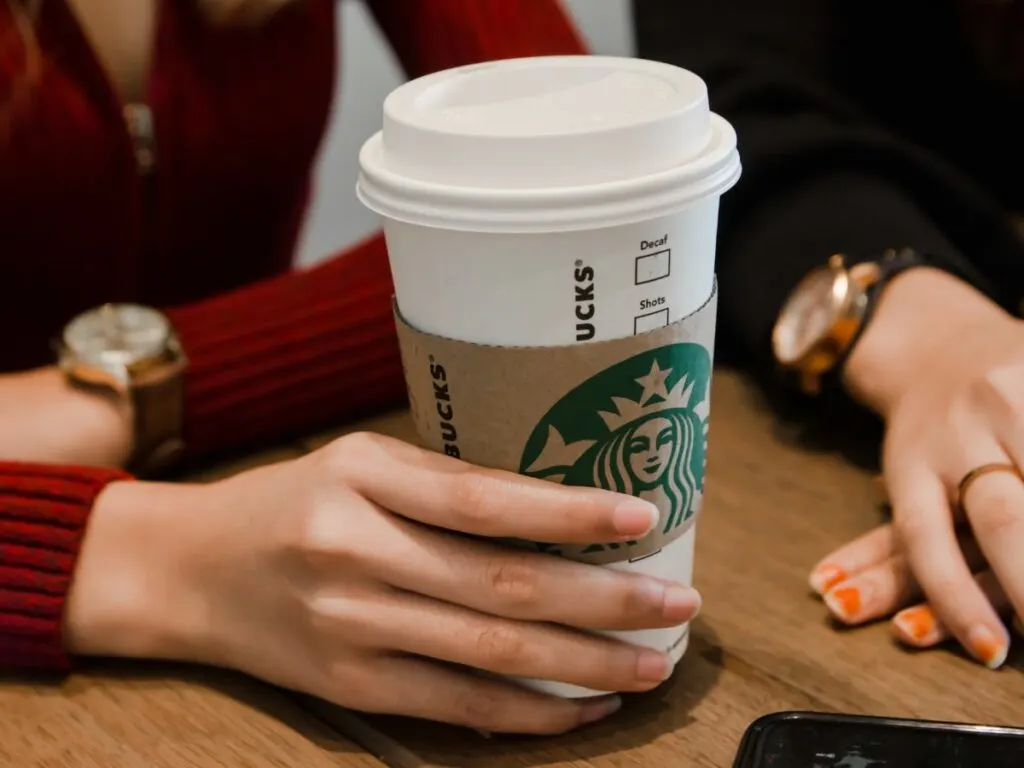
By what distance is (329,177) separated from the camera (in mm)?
1766

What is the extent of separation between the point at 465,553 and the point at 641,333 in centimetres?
13

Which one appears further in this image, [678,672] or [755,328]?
[755,328]

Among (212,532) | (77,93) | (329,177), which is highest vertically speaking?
(77,93)

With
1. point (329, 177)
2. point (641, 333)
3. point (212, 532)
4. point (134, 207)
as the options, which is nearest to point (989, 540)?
point (641, 333)

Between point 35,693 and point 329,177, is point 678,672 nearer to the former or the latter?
point 35,693

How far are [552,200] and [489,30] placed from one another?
0.58m

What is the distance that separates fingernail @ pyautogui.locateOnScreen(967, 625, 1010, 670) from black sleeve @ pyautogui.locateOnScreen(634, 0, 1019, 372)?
0.31 m

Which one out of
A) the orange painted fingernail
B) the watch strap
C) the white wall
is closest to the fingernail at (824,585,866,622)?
the orange painted fingernail

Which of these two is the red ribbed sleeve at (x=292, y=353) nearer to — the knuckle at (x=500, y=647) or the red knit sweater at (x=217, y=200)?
the red knit sweater at (x=217, y=200)

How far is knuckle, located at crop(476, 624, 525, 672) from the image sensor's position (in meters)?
0.46

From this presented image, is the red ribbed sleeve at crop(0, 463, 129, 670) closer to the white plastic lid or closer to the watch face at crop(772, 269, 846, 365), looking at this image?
the white plastic lid

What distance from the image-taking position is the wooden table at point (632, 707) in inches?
18.8

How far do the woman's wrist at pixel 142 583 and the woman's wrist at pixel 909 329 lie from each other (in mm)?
435

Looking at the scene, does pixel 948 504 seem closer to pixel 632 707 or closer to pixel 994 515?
pixel 994 515
